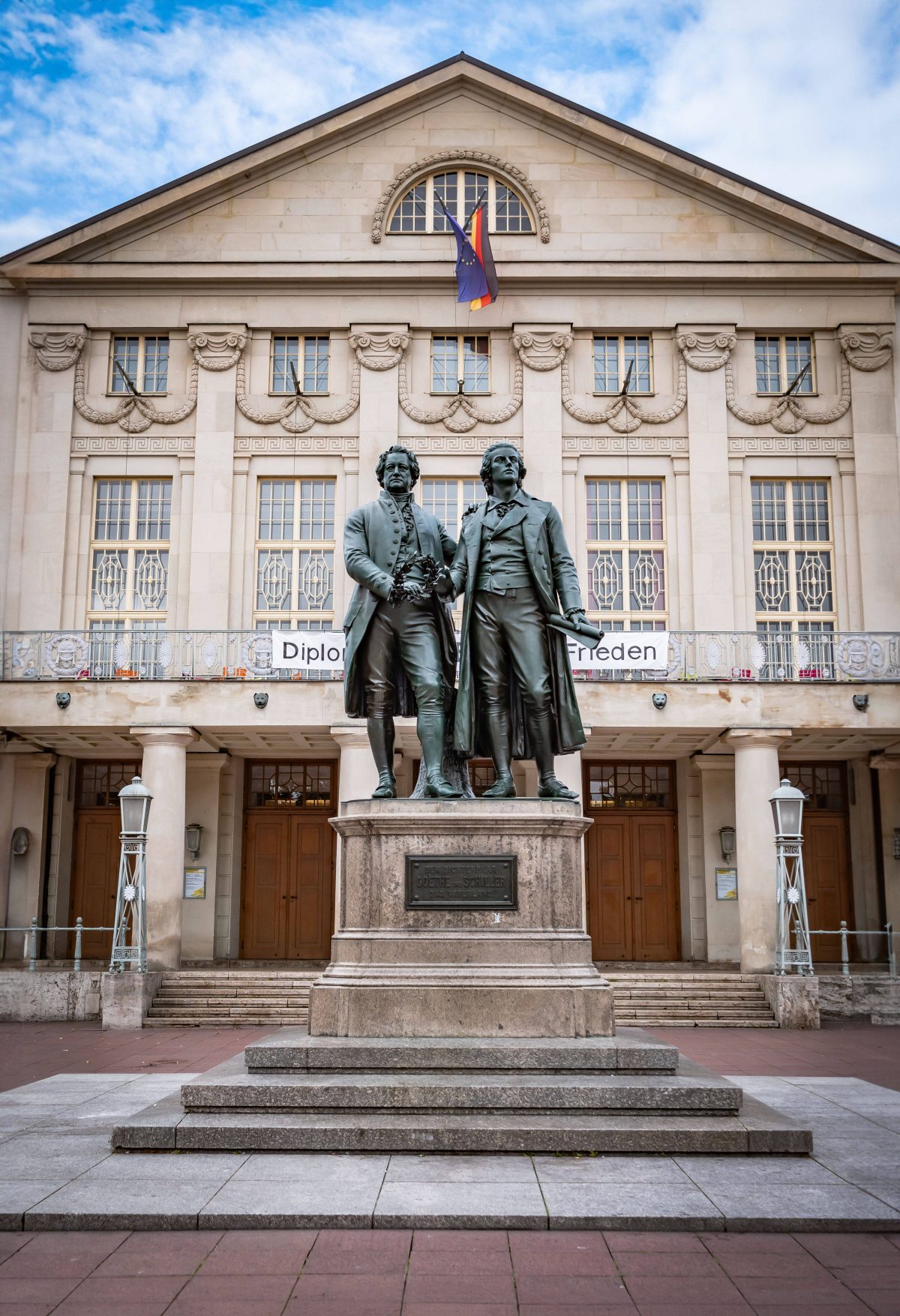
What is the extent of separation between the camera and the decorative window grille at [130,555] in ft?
86.0

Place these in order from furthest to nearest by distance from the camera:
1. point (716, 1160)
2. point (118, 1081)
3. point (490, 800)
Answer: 1. point (118, 1081)
2. point (490, 800)
3. point (716, 1160)

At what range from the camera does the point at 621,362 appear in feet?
89.1

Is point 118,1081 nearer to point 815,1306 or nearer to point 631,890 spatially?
point 815,1306

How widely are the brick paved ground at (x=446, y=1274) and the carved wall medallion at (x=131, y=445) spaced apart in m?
22.5

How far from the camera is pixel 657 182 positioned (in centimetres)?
2772

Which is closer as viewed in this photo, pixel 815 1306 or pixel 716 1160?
pixel 815 1306

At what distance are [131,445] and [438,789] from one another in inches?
789

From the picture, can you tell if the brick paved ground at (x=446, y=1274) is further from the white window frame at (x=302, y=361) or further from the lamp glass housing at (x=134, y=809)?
the white window frame at (x=302, y=361)

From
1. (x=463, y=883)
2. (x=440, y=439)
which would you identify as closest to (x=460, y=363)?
(x=440, y=439)

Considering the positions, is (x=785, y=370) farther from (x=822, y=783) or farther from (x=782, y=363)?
(x=822, y=783)

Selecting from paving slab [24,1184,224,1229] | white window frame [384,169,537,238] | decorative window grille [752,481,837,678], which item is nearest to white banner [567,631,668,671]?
decorative window grille [752,481,837,678]

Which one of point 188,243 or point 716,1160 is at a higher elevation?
point 188,243

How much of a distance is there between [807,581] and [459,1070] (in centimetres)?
2057

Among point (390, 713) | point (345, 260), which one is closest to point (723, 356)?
point (345, 260)
